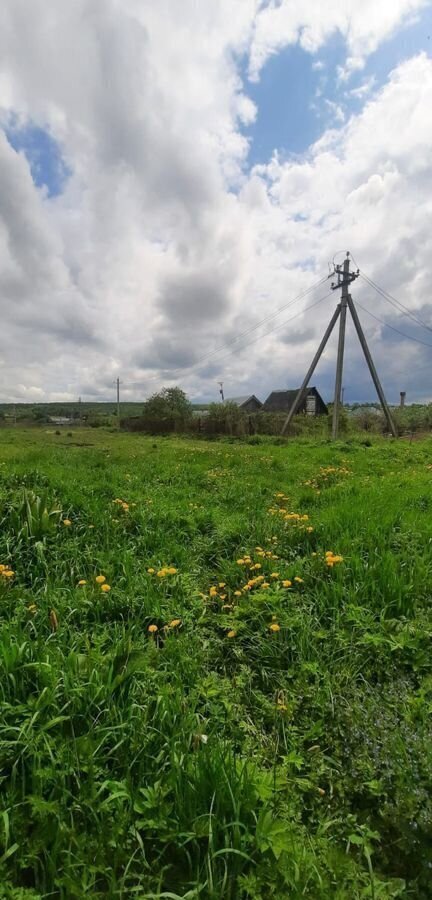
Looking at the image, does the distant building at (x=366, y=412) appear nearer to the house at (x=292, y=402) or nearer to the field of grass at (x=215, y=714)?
the house at (x=292, y=402)

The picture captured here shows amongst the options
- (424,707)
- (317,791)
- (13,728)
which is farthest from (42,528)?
(424,707)

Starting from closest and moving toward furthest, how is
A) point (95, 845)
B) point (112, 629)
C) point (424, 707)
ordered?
1. point (95, 845)
2. point (424, 707)
3. point (112, 629)

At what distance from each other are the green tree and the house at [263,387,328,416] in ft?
33.5

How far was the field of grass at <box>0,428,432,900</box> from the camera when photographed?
1453 mm

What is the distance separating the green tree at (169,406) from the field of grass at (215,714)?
30.7 m

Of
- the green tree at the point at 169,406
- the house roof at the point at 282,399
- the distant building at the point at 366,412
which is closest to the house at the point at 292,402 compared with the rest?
the house roof at the point at 282,399

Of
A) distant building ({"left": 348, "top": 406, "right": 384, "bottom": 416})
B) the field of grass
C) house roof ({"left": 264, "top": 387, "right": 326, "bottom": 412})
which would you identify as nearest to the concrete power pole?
distant building ({"left": 348, "top": 406, "right": 384, "bottom": 416})

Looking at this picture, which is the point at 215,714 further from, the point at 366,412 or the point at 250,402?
the point at 250,402

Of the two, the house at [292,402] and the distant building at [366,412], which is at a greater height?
the house at [292,402]

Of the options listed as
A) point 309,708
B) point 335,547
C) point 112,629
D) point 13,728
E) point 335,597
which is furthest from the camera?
point 335,547

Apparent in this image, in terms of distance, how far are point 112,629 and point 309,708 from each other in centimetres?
137

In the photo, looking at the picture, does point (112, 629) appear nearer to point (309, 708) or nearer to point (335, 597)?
point (309, 708)

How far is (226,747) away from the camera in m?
1.78

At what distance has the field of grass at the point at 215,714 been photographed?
1.45 m
